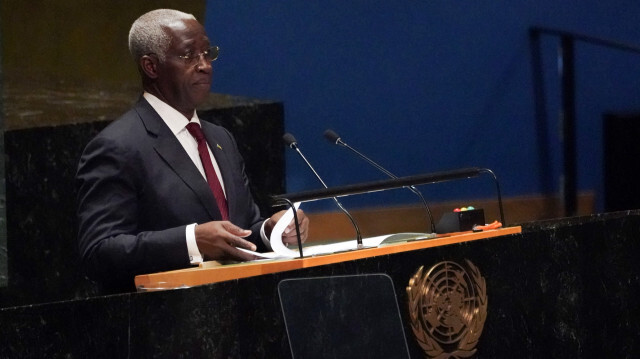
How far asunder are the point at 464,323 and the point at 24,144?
6.65 feet

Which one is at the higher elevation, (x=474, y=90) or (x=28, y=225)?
(x=474, y=90)

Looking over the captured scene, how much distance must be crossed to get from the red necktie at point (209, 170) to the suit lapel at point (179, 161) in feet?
0.15

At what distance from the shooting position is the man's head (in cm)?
265

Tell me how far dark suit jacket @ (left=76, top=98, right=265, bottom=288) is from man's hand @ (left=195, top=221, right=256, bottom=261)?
0.07 m

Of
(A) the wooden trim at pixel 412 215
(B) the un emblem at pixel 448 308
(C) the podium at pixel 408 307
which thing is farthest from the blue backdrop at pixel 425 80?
(B) the un emblem at pixel 448 308

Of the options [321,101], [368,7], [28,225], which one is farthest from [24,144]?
[368,7]

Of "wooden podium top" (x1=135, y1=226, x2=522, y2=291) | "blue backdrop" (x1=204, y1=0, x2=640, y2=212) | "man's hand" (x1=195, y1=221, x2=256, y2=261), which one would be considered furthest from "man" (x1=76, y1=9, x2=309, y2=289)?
"blue backdrop" (x1=204, y1=0, x2=640, y2=212)

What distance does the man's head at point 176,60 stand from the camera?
265 centimetres

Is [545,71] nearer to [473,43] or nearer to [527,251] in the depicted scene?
[473,43]

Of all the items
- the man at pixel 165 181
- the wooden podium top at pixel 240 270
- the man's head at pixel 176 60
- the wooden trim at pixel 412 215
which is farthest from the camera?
the wooden trim at pixel 412 215

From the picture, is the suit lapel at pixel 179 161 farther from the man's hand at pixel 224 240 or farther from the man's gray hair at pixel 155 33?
the man's hand at pixel 224 240

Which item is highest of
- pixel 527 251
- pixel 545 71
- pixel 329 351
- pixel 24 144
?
pixel 545 71

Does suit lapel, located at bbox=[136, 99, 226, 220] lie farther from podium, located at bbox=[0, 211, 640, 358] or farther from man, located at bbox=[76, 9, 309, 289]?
podium, located at bbox=[0, 211, 640, 358]

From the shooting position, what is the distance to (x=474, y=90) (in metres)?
4.78
